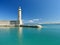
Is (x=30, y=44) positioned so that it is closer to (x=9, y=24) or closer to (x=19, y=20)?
(x=19, y=20)

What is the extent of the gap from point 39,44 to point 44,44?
28 cm

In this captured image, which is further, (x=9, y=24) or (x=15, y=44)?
A: (x=9, y=24)

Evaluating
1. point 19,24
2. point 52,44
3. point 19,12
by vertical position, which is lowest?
point 52,44

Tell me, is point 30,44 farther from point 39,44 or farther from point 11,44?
point 11,44

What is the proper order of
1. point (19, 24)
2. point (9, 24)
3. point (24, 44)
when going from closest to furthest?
point (24, 44) → point (19, 24) → point (9, 24)

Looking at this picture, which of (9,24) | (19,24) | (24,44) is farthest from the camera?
(9,24)

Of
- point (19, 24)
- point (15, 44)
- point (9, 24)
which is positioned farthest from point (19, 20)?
point (15, 44)

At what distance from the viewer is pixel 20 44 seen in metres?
7.01

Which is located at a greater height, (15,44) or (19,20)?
(19,20)

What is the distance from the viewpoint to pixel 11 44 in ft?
23.0

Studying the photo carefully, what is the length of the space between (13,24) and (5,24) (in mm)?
2075

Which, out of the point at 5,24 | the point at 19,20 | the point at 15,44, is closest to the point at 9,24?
the point at 5,24

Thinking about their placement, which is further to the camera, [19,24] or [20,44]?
[19,24]

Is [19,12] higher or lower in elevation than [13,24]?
higher
